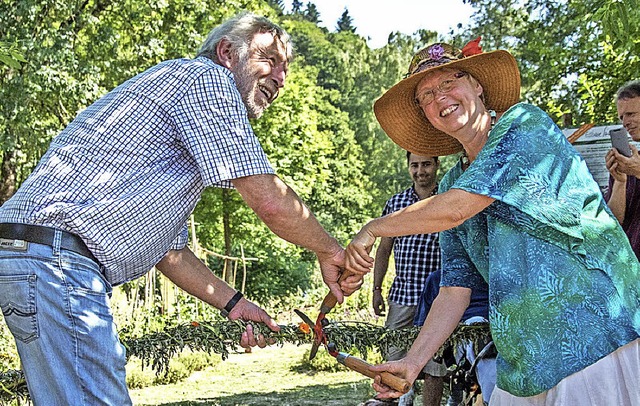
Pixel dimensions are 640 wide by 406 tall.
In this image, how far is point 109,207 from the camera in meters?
2.19

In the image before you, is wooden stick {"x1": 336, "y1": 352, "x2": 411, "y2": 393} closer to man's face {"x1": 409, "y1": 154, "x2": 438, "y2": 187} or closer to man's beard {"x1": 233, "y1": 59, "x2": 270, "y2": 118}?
man's beard {"x1": 233, "y1": 59, "x2": 270, "y2": 118}

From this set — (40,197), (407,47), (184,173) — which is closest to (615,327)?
(184,173)

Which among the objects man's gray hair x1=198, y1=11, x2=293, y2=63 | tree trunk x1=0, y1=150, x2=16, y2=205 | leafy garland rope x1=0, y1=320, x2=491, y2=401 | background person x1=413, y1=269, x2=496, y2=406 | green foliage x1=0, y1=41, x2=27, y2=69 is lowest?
background person x1=413, y1=269, x2=496, y2=406

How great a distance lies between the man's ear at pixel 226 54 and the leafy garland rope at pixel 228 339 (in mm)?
1007

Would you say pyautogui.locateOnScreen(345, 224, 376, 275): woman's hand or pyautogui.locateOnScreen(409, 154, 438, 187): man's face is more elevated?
pyautogui.locateOnScreen(409, 154, 438, 187): man's face

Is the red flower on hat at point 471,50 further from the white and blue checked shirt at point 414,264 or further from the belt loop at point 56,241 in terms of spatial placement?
the white and blue checked shirt at point 414,264

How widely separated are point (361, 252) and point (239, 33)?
88cm

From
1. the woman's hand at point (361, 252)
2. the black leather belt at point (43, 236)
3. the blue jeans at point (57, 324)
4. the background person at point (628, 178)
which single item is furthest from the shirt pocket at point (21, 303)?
the background person at point (628, 178)

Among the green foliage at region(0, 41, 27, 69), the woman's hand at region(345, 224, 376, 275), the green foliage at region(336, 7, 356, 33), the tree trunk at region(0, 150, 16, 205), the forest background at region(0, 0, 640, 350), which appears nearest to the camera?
the woman's hand at region(345, 224, 376, 275)

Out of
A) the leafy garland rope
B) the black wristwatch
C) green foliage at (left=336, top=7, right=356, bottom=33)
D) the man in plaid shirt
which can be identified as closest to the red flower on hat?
the leafy garland rope

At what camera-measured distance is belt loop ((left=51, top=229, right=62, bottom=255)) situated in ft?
7.09

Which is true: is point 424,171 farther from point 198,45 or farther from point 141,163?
point 198,45

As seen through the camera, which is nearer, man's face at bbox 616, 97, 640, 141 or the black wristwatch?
the black wristwatch

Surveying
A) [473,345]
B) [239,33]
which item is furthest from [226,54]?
[473,345]
